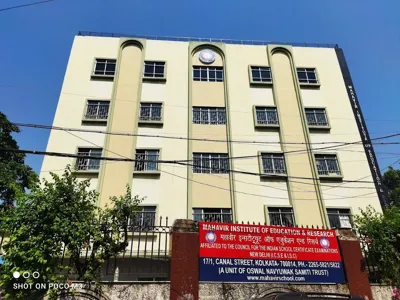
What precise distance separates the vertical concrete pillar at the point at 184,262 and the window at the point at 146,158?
6277 millimetres

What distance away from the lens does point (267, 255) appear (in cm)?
867

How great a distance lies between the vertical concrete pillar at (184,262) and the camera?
767cm

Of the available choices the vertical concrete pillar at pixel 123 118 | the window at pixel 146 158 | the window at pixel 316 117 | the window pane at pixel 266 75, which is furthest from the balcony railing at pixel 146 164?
the window at pixel 316 117

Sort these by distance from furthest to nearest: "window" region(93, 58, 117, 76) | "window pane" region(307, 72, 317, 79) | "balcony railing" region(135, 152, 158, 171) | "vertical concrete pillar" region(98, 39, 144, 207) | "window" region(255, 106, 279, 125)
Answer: "window pane" region(307, 72, 317, 79) → "window" region(93, 58, 117, 76) → "window" region(255, 106, 279, 125) → "balcony railing" region(135, 152, 158, 171) → "vertical concrete pillar" region(98, 39, 144, 207)

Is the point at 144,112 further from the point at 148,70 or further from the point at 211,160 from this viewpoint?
the point at 211,160

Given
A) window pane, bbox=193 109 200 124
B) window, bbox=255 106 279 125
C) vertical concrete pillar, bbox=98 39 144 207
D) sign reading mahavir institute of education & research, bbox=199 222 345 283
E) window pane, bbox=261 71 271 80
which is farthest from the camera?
window pane, bbox=261 71 271 80

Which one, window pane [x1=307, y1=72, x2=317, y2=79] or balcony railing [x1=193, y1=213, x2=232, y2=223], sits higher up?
window pane [x1=307, y1=72, x2=317, y2=79]

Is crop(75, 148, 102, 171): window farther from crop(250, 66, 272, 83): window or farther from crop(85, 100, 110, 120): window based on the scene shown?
crop(250, 66, 272, 83): window

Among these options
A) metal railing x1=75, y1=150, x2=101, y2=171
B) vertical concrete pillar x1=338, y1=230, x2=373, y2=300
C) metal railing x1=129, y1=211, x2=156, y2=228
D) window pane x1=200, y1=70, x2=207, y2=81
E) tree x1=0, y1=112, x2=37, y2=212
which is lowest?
vertical concrete pillar x1=338, y1=230, x2=373, y2=300

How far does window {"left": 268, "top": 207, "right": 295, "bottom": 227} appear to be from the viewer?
13.6m

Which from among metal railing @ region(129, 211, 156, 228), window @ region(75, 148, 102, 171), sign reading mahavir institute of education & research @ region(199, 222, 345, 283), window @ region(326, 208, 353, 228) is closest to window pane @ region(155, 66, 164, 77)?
window @ region(75, 148, 102, 171)

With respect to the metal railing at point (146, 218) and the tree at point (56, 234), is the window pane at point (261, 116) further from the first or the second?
the tree at point (56, 234)

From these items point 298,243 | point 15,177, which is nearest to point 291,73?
point 298,243

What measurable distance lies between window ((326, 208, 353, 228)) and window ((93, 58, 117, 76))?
14529 millimetres
